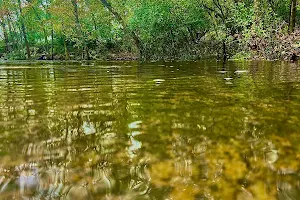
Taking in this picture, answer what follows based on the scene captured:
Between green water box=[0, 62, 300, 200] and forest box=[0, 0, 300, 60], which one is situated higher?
forest box=[0, 0, 300, 60]

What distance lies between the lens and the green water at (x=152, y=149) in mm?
2049

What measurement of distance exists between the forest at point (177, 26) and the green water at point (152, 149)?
10532 mm

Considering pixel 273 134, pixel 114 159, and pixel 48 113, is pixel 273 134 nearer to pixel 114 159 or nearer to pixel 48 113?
pixel 114 159

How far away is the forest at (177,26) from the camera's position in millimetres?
15359

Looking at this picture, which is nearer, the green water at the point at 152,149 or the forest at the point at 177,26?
the green water at the point at 152,149

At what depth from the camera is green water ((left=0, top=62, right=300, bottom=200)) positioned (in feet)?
6.72

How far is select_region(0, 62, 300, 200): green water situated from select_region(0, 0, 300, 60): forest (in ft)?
34.6

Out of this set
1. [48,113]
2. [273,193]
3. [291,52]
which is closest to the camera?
[273,193]

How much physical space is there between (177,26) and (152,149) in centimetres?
2140

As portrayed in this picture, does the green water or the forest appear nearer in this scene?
the green water

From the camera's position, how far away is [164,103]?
479 centimetres

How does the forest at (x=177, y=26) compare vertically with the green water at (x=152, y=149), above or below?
above

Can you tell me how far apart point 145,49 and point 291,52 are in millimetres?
11439

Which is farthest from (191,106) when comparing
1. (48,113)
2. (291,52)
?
(291,52)
